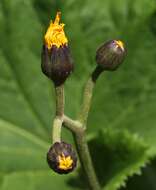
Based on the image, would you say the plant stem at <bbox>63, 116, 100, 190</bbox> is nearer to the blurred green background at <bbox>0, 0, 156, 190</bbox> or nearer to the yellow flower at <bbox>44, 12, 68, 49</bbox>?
the yellow flower at <bbox>44, 12, 68, 49</bbox>

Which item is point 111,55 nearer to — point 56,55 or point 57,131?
point 56,55

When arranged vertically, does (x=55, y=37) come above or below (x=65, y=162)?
above

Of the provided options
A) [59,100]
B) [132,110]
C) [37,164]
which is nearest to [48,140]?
[37,164]

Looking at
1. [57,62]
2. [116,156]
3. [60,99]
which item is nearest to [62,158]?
[60,99]

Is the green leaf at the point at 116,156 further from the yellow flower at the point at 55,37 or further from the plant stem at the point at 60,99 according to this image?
the yellow flower at the point at 55,37

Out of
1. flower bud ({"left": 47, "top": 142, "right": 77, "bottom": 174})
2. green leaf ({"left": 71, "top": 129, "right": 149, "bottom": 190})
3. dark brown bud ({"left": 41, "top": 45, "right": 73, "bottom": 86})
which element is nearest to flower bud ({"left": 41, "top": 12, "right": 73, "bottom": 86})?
dark brown bud ({"left": 41, "top": 45, "right": 73, "bottom": 86})

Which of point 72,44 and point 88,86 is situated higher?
point 88,86

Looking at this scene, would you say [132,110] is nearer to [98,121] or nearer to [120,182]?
[98,121]
